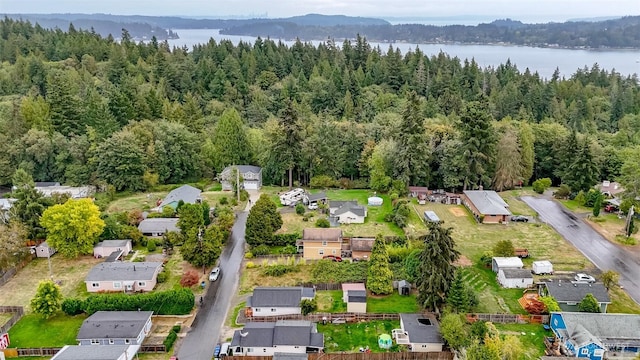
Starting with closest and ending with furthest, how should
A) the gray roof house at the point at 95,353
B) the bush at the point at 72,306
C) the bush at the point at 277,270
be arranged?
the gray roof house at the point at 95,353 < the bush at the point at 72,306 < the bush at the point at 277,270

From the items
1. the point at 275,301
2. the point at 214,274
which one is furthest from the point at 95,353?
the point at 214,274

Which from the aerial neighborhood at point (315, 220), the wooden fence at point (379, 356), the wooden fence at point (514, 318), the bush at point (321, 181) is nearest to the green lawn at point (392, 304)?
the aerial neighborhood at point (315, 220)

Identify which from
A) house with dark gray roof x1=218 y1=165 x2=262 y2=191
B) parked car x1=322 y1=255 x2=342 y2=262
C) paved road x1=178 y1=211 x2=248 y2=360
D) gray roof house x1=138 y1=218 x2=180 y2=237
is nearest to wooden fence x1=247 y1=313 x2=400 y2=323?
paved road x1=178 y1=211 x2=248 y2=360

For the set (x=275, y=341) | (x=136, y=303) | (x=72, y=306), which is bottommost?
(x=72, y=306)

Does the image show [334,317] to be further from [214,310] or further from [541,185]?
[541,185]

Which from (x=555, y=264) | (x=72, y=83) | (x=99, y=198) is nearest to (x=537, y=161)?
(x=555, y=264)

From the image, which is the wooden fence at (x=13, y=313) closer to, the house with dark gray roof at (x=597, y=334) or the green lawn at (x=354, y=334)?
the green lawn at (x=354, y=334)

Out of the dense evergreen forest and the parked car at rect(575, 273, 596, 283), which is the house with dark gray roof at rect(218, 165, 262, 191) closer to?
the dense evergreen forest
